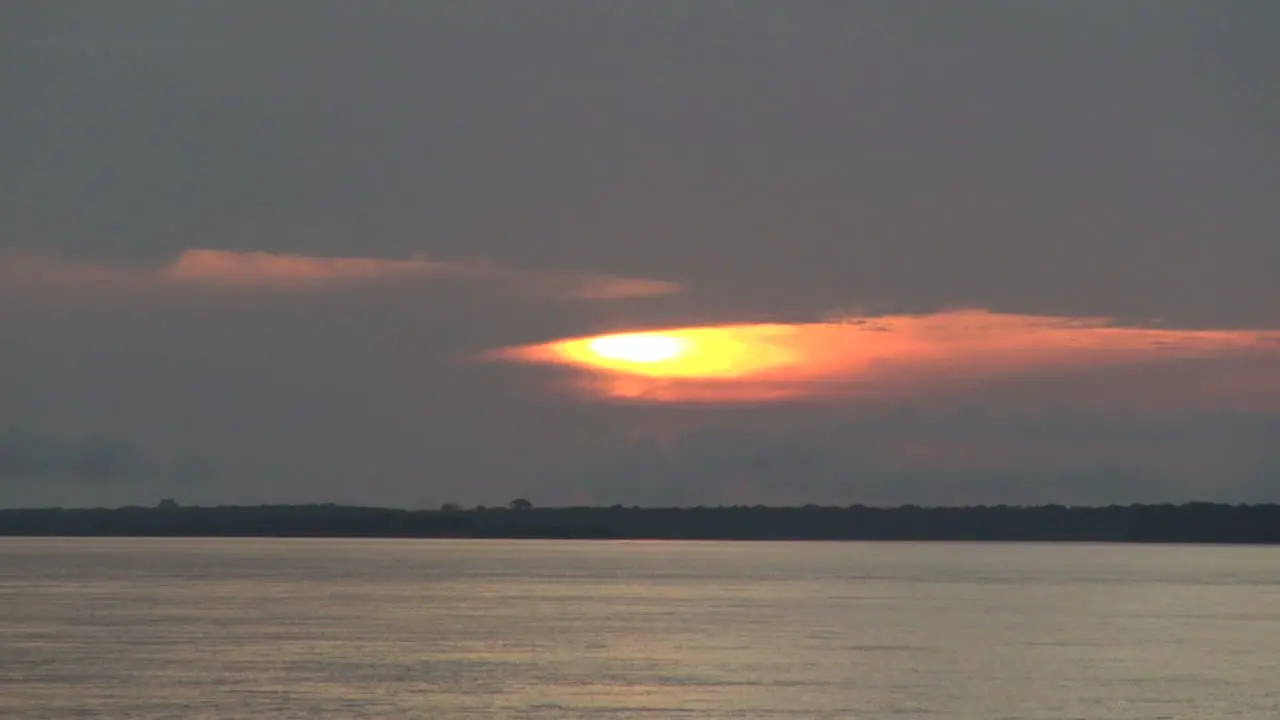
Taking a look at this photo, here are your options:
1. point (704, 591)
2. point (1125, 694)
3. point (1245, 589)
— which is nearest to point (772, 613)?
point (704, 591)

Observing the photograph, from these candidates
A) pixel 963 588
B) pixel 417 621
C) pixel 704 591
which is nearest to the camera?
pixel 417 621

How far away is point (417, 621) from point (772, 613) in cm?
2710

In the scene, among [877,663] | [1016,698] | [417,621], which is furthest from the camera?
[417,621]

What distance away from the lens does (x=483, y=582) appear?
185250 mm

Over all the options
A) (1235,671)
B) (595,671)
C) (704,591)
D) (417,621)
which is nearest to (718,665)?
(595,671)

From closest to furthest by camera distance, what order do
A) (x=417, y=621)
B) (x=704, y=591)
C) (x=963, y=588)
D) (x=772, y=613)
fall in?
(x=417, y=621) → (x=772, y=613) → (x=704, y=591) → (x=963, y=588)

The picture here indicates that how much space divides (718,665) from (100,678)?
24752 millimetres

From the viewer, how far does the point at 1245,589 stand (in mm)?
174250

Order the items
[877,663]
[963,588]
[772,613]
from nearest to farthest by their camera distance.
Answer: [877,663]
[772,613]
[963,588]

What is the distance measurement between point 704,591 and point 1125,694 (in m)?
99.0

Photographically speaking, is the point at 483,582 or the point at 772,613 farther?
the point at 483,582

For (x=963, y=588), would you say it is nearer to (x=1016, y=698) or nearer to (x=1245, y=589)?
(x=1245, y=589)

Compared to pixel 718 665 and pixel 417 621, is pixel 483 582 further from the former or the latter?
pixel 718 665

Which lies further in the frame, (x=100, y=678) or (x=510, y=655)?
(x=510, y=655)
